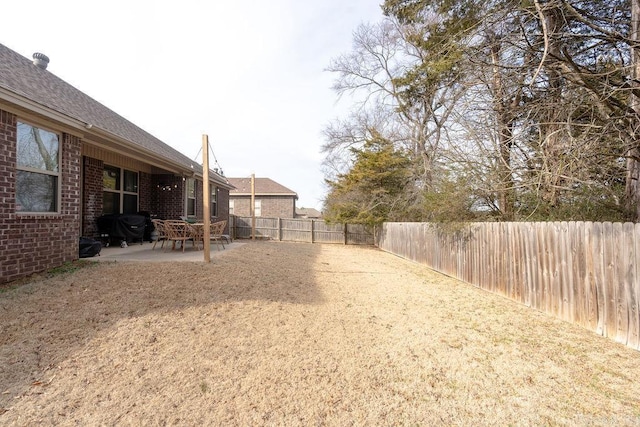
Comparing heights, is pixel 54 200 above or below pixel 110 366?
above

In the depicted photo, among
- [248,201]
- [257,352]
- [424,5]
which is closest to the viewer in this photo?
[257,352]

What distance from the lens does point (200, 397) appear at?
2.43m

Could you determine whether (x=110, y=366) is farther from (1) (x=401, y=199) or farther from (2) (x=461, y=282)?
(1) (x=401, y=199)

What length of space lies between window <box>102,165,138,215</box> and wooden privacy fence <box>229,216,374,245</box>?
366 inches

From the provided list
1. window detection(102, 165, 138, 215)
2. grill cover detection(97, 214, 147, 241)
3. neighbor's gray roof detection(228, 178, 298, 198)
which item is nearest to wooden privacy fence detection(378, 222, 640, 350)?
grill cover detection(97, 214, 147, 241)

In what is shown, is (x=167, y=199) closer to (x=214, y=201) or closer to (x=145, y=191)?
(x=145, y=191)

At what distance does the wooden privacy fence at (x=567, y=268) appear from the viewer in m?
3.70

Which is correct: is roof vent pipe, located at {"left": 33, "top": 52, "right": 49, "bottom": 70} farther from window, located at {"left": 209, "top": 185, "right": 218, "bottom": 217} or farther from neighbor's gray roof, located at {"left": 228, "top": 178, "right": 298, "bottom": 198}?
neighbor's gray roof, located at {"left": 228, "top": 178, "right": 298, "bottom": 198}

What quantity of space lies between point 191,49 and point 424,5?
6.38m

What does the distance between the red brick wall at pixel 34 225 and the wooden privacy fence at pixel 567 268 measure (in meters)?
8.60

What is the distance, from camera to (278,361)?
303 cm

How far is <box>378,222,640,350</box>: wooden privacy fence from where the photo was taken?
3.70 m

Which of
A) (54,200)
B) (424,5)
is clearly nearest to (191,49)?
(54,200)

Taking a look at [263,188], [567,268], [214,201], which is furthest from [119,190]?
[263,188]
